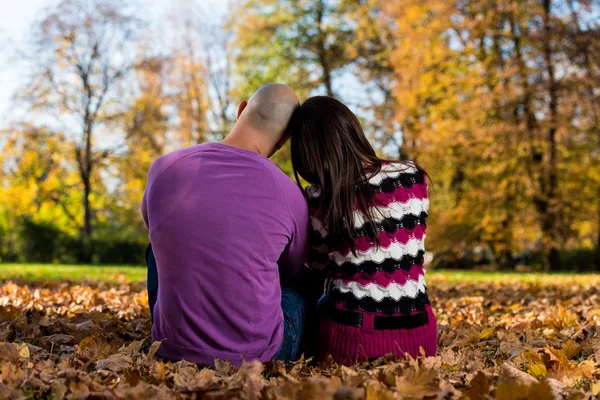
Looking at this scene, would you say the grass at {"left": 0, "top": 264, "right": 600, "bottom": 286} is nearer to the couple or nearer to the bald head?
the couple

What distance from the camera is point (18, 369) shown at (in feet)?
7.23

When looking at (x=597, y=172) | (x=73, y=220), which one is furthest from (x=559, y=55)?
(x=73, y=220)

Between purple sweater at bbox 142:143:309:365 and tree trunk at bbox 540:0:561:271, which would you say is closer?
purple sweater at bbox 142:143:309:365

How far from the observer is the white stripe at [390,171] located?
8.75ft

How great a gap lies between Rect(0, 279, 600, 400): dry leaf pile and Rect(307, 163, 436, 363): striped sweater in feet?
0.72

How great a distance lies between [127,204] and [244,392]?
24.8 m

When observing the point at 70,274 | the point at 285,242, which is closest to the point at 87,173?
the point at 70,274

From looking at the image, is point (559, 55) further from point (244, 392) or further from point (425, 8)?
Answer: point (244, 392)

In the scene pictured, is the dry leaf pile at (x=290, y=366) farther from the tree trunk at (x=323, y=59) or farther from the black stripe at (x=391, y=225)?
the tree trunk at (x=323, y=59)

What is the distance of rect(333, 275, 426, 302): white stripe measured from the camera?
8.83 ft

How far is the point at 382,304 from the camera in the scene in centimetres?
271

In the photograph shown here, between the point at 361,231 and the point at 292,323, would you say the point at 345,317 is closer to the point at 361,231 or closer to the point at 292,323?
the point at 292,323

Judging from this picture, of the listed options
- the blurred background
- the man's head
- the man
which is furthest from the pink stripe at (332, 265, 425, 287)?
the blurred background

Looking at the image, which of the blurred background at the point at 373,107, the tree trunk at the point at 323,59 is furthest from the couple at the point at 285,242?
the tree trunk at the point at 323,59
